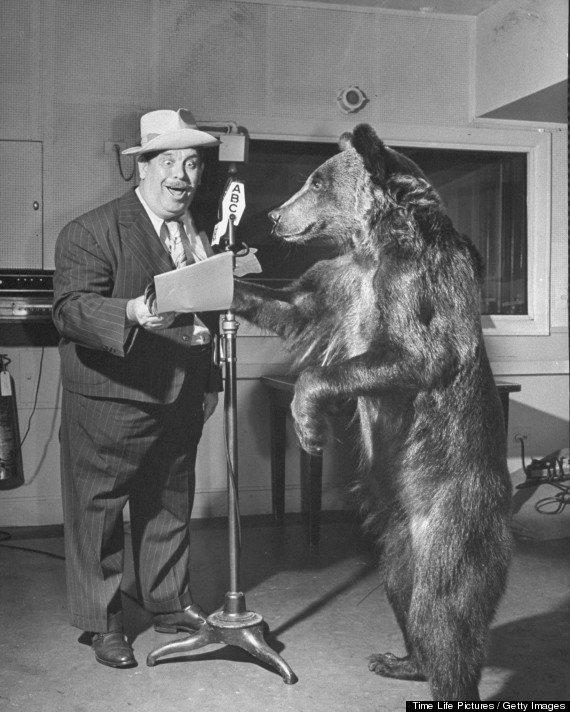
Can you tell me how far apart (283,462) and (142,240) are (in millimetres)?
2255

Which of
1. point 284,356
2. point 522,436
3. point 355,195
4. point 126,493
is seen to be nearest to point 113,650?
point 126,493

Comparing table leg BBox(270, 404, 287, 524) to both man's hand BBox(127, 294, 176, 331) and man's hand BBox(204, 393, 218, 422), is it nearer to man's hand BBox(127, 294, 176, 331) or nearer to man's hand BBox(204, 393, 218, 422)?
man's hand BBox(204, 393, 218, 422)

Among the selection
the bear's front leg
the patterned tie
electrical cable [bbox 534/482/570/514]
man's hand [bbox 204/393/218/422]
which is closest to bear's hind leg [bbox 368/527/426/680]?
the bear's front leg

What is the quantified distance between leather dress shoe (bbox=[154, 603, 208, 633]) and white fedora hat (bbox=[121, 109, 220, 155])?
1.60m

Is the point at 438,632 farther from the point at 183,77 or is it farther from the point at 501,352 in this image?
the point at 183,77

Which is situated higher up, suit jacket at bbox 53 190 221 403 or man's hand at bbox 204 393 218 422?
suit jacket at bbox 53 190 221 403

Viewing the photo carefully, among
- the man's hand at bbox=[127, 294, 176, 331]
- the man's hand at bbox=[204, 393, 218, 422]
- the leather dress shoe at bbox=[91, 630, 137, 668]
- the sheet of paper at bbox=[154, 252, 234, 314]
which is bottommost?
the leather dress shoe at bbox=[91, 630, 137, 668]

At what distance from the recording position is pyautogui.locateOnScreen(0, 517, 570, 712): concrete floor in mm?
2326

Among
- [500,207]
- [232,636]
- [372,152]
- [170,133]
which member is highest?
[500,207]

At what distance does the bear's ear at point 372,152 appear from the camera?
2.04 metres

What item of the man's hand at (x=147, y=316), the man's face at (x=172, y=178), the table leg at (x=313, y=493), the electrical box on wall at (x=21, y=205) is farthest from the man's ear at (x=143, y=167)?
the electrical box on wall at (x=21, y=205)

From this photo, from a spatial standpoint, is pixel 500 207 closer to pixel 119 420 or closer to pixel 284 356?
pixel 284 356

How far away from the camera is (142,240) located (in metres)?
2.49

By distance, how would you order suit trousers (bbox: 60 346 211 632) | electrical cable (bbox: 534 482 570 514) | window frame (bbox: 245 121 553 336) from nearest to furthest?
1. suit trousers (bbox: 60 346 211 632)
2. electrical cable (bbox: 534 482 570 514)
3. window frame (bbox: 245 121 553 336)
